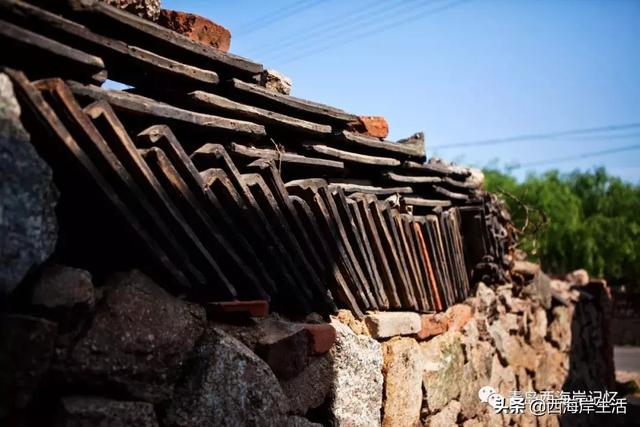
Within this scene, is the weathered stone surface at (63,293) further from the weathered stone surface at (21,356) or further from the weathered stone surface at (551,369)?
the weathered stone surface at (551,369)

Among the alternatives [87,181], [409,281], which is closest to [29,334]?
[87,181]

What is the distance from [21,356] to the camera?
52.2 inches

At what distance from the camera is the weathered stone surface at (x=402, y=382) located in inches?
108

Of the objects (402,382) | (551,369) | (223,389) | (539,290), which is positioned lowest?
(223,389)

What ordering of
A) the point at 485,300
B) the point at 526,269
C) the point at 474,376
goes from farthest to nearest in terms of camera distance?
the point at 526,269, the point at 485,300, the point at 474,376

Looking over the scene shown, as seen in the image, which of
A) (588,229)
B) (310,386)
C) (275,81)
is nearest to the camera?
(310,386)

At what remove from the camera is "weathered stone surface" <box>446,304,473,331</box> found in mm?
3596

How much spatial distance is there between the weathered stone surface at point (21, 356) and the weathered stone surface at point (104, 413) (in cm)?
10

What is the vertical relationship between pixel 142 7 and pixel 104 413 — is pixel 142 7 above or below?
above

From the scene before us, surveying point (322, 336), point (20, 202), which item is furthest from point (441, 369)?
point (20, 202)

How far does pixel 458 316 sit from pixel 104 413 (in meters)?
2.65

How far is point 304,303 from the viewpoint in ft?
7.48

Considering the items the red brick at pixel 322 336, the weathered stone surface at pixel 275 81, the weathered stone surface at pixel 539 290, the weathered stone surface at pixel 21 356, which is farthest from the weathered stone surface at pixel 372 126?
the weathered stone surface at pixel 539 290

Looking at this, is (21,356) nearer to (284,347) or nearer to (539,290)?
(284,347)
